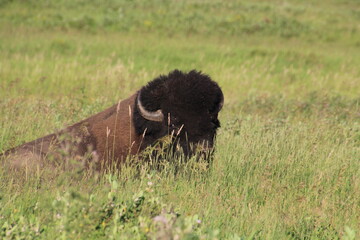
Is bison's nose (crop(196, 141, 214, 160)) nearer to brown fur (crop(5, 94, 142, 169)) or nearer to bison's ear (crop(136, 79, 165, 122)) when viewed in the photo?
bison's ear (crop(136, 79, 165, 122))

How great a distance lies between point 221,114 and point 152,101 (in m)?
4.43

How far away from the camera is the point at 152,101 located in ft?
23.0

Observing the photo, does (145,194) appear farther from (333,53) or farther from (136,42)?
(333,53)

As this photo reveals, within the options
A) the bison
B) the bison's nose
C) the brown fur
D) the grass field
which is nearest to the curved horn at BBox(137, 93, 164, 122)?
the bison

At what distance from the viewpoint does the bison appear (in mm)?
6770

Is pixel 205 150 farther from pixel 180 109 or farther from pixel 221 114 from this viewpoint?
pixel 221 114

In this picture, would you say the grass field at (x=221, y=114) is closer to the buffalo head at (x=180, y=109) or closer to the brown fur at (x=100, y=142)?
the buffalo head at (x=180, y=109)

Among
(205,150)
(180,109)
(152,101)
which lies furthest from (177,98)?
(205,150)

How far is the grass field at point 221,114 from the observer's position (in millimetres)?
4488

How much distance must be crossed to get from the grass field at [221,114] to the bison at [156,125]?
48 centimetres

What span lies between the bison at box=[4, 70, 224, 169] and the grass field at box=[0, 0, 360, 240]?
1.58 ft

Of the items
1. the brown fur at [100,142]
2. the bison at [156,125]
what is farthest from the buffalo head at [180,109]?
the brown fur at [100,142]

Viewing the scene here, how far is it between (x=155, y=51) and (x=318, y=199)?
45.7ft

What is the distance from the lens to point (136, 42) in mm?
20469
